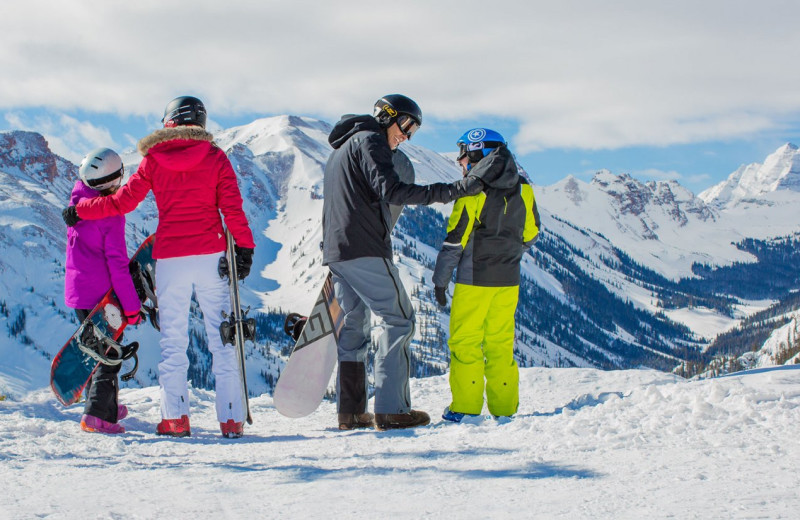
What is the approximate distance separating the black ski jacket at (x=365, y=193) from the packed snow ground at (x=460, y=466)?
179cm

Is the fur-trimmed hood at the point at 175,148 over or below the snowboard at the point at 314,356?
over

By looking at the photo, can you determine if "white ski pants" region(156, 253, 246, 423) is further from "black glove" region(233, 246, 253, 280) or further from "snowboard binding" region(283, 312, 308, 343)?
"snowboard binding" region(283, 312, 308, 343)

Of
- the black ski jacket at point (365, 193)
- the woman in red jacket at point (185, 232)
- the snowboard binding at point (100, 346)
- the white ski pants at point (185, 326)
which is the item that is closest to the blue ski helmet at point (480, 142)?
the black ski jacket at point (365, 193)

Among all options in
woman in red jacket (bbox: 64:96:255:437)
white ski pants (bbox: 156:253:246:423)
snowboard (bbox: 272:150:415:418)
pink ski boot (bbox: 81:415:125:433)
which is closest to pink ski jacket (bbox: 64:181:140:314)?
woman in red jacket (bbox: 64:96:255:437)

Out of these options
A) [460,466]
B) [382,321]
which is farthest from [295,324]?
[460,466]

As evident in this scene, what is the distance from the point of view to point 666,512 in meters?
3.13

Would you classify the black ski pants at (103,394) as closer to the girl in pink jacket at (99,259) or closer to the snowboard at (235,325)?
the girl in pink jacket at (99,259)

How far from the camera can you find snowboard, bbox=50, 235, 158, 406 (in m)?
6.21

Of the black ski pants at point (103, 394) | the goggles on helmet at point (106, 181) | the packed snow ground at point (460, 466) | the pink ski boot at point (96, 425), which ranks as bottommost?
the packed snow ground at point (460, 466)

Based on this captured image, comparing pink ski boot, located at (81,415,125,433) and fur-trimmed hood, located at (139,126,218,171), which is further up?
fur-trimmed hood, located at (139,126,218,171)

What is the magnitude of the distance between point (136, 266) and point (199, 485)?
12.1 ft

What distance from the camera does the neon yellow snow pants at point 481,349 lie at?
256 inches

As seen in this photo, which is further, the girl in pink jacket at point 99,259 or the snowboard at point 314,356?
the snowboard at point 314,356

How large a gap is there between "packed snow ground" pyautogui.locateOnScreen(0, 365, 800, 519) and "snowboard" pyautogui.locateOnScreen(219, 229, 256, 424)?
668 millimetres
